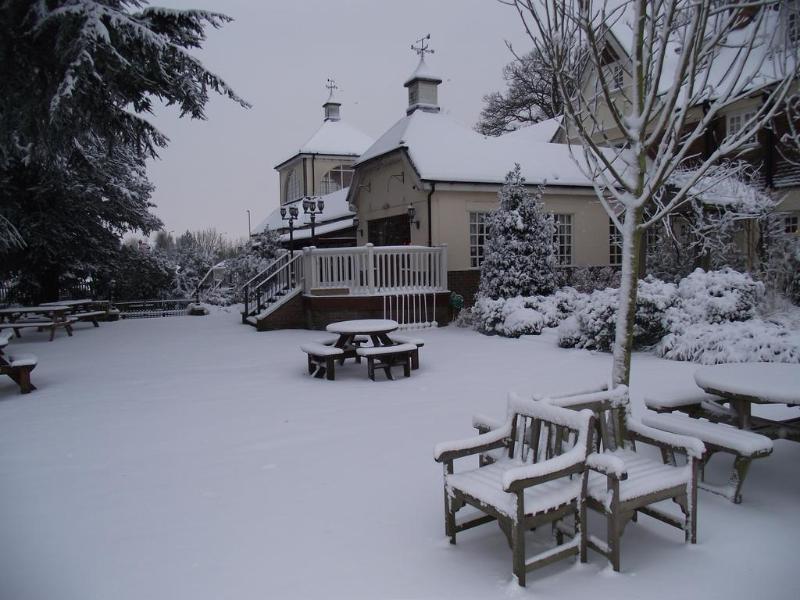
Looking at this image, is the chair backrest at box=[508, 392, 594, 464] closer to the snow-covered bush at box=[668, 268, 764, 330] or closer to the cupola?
the snow-covered bush at box=[668, 268, 764, 330]

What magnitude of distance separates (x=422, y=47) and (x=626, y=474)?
1794 centimetres

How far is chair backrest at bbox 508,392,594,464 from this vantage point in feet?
10.4

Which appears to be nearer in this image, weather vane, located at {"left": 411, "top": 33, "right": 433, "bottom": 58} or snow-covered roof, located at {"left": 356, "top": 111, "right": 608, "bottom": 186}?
snow-covered roof, located at {"left": 356, "top": 111, "right": 608, "bottom": 186}

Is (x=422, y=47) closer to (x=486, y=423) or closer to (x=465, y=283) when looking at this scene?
(x=465, y=283)

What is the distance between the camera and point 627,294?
4.16 metres

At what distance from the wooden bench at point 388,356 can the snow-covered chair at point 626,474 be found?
4.52 m

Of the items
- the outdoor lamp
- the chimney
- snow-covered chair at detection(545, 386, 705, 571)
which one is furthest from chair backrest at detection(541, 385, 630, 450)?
the chimney

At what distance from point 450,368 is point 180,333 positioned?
28.0 ft

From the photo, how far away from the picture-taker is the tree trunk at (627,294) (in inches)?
163

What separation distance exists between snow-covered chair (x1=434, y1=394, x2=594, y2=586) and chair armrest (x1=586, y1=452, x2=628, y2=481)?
0.19ft

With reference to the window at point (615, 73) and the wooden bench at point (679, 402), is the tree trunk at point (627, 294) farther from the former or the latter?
the window at point (615, 73)

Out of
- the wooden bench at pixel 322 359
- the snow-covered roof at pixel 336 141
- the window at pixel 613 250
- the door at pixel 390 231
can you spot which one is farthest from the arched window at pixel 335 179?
the wooden bench at pixel 322 359

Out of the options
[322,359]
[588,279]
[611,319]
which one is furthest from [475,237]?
[322,359]

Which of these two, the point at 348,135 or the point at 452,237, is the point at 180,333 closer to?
the point at 452,237
